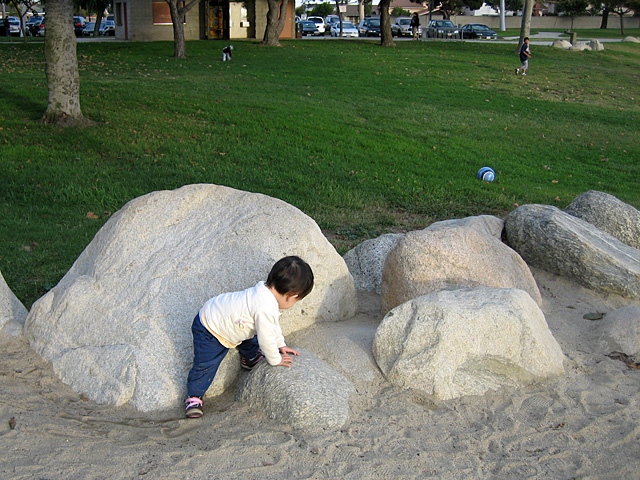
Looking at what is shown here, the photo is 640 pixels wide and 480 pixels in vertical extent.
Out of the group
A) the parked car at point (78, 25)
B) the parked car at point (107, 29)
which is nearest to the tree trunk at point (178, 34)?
the parked car at point (107, 29)

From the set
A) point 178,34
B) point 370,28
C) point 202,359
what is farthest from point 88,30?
point 202,359

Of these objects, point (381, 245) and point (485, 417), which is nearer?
point (485, 417)

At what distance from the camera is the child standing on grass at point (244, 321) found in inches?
159

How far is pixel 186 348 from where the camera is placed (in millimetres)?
4445

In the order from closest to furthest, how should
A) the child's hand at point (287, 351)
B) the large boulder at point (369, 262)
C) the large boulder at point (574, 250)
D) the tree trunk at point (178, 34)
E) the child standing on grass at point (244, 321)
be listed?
the child standing on grass at point (244, 321) < the child's hand at point (287, 351) < the large boulder at point (574, 250) < the large boulder at point (369, 262) < the tree trunk at point (178, 34)

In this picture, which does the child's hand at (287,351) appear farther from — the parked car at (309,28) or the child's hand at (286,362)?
the parked car at (309,28)

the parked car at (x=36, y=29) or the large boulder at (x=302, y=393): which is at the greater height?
the parked car at (x=36, y=29)

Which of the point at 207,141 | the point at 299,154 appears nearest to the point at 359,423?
the point at 299,154

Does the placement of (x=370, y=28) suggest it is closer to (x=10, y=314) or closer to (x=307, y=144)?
(x=307, y=144)

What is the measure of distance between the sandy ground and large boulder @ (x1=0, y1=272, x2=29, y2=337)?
0.13 metres

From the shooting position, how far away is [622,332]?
5.03 meters

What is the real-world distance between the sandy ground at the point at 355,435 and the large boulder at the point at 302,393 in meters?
0.08

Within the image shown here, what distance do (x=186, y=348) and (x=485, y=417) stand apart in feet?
7.12

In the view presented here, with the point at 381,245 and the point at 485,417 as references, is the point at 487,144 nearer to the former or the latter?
the point at 381,245
